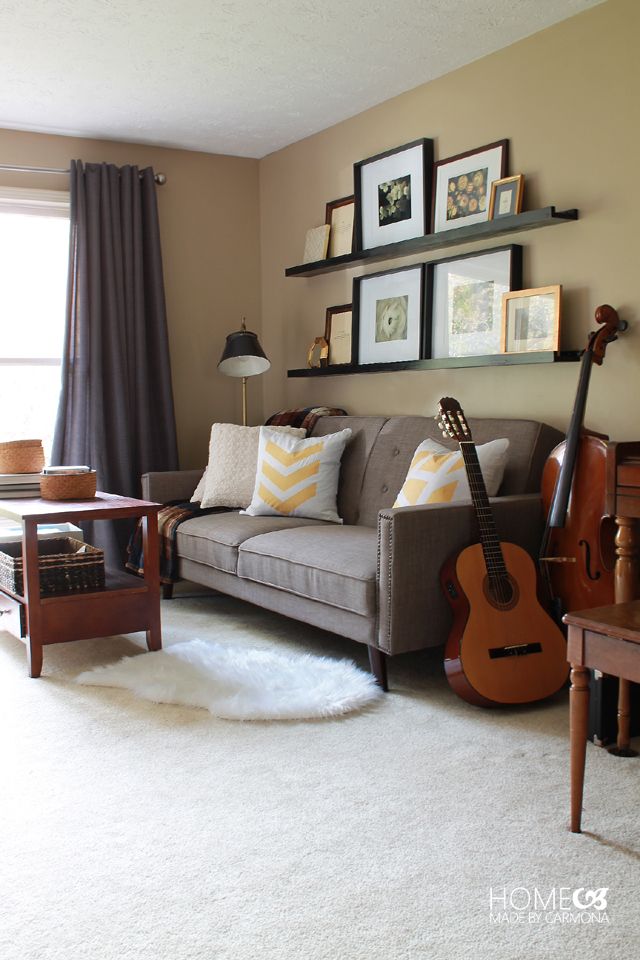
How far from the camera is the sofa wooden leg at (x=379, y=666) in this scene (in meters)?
3.01

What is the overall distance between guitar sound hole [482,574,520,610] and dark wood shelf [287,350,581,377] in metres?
0.94

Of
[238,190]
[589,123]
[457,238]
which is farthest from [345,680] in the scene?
[238,190]

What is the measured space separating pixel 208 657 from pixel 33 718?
0.70 meters

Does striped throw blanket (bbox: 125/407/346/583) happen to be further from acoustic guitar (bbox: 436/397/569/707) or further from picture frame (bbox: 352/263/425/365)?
acoustic guitar (bbox: 436/397/569/707)

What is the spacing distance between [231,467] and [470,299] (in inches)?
52.9

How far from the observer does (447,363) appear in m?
3.85

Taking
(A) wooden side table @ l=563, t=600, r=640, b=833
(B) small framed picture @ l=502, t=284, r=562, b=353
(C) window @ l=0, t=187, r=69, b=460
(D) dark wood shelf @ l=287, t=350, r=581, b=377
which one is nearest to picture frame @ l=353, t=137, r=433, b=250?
(D) dark wood shelf @ l=287, t=350, r=581, b=377

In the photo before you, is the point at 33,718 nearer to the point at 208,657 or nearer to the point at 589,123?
the point at 208,657

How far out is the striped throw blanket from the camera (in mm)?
4109

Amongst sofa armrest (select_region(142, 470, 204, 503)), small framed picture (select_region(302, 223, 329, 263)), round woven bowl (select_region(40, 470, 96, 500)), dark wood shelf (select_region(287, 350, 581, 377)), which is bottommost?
sofa armrest (select_region(142, 470, 204, 503))

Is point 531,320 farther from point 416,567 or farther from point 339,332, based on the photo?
point 339,332

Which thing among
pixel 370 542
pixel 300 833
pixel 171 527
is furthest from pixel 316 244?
pixel 300 833

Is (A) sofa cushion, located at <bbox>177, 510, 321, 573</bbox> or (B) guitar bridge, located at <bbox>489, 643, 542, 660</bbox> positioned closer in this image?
(B) guitar bridge, located at <bbox>489, 643, 542, 660</bbox>

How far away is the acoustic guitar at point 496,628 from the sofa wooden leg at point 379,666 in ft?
0.86
